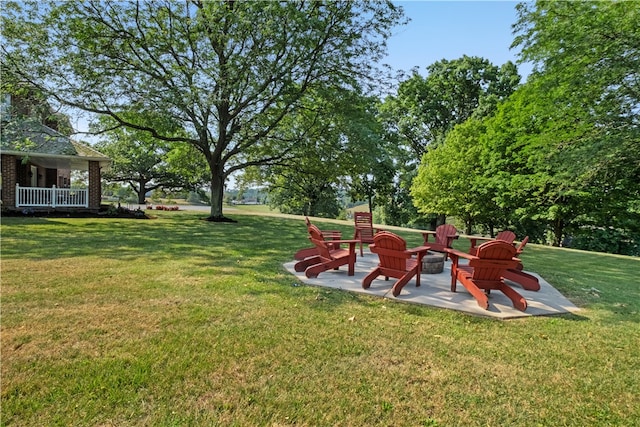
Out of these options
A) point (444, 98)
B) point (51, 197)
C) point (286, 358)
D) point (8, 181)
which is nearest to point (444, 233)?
point (286, 358)

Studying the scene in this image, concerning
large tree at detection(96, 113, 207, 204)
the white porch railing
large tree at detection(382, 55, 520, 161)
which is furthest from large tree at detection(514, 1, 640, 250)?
the white porch railing

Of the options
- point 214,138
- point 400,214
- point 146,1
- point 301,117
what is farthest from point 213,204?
point 400,214

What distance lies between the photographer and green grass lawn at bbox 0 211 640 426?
2.38 metres

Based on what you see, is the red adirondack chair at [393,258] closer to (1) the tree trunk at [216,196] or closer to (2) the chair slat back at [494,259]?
(2) the chair slat back at [494,259]

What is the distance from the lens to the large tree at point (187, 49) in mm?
12805

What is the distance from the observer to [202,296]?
4.68 m

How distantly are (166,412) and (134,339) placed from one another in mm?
1267

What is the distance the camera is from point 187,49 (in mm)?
15070

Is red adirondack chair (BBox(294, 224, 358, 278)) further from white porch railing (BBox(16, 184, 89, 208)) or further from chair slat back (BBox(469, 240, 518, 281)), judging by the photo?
white porch railing (BBox(16, 184, 89, 208))

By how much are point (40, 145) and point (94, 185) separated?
10.9 ft

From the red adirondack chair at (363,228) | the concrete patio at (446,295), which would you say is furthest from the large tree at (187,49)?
the concrete patio at (446,295)

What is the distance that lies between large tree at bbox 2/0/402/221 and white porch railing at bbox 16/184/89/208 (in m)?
4.96

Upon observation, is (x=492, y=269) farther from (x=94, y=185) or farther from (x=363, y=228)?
(x=94, y=185)

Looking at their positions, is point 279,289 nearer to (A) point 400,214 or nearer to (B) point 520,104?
(B) point 520,104
